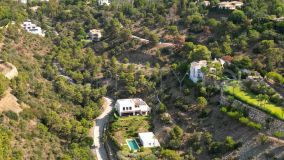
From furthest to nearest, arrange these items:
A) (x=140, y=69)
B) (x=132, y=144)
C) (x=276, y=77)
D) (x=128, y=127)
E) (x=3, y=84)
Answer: (x=140, y=69)
(x=128, y=127)
(x=132, y=144)
(x=3, y=84)
(x=276, y=77)

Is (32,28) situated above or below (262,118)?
below

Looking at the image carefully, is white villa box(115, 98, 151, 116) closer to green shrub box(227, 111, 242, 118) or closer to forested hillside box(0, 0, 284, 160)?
forested hillside box(0, 0, 284, 160)

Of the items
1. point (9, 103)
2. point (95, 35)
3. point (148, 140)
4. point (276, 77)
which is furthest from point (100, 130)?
point (95, 35)

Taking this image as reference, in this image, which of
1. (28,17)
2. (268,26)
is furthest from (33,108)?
(28,17)

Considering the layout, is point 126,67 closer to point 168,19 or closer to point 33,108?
point 168,19

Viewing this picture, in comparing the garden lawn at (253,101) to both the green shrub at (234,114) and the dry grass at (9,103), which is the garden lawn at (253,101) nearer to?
the green shrub at (234,114)

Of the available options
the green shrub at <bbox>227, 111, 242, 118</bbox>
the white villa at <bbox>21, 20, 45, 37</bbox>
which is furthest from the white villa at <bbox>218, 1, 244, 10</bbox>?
the white villa at <bbox>21, 20, 45, 37</bbox>

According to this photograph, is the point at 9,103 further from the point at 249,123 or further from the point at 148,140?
the point at 249,123

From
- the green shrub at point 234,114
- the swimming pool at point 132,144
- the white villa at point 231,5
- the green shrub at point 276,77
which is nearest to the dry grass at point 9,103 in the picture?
the swimming pool at point 132,144
